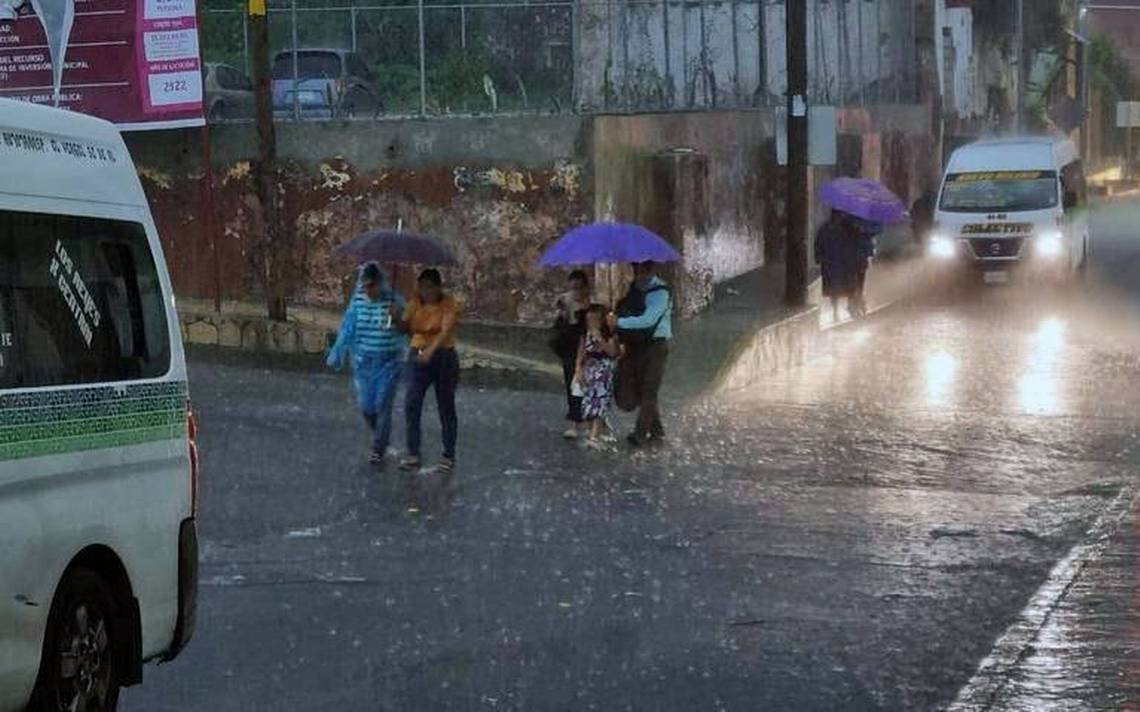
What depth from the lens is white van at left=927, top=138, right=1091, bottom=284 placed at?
108ft

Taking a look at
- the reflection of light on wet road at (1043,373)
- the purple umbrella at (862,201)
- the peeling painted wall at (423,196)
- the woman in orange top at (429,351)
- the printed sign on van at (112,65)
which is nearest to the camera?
the woman in orange top at (429,351)

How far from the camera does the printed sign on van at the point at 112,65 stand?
25234 mm

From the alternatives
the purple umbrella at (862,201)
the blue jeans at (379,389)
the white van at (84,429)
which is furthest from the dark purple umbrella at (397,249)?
the purple umbrella at (862,201)

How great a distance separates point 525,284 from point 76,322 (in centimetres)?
1785

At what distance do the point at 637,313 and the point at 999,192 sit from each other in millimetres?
17939

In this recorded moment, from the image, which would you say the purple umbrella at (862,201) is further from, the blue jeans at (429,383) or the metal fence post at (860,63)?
the blue jeans at (429,383)

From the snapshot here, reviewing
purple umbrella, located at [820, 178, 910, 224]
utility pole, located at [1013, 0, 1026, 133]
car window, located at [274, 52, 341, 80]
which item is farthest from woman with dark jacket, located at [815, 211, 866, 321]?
utility pole, located at [1013, 0, 1026, 133]

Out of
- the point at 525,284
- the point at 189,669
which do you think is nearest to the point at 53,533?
the point at 189,669

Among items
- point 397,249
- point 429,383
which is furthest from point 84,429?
point 397,249

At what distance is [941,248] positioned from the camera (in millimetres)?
33625

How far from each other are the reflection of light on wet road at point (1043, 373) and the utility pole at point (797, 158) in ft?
9.97

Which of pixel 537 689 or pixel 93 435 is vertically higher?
pixel 93 435

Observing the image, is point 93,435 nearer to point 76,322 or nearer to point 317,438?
point 76,322

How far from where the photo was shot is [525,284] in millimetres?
25219
